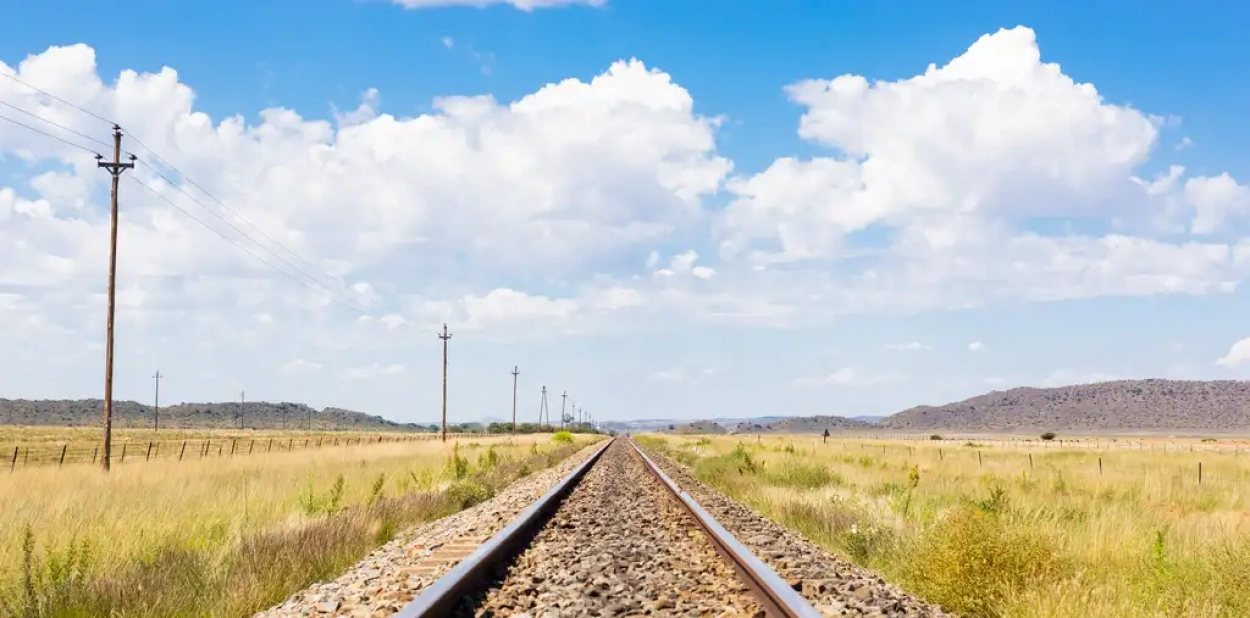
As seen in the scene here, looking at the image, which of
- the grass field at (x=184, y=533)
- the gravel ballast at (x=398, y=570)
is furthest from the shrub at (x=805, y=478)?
the gravel ballast at (x=398, y=570)

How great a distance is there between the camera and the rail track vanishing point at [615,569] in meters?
7.27

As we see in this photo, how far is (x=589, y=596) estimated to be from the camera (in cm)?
776

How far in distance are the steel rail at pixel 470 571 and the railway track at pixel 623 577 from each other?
0.01m

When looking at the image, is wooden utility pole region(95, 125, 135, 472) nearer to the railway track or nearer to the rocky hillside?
the railway track

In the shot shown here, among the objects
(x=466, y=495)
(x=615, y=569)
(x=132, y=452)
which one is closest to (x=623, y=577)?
(x=615, y=569)

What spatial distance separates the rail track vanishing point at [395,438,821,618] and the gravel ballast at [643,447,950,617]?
385 millimetres

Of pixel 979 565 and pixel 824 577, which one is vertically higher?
pixel 979 565

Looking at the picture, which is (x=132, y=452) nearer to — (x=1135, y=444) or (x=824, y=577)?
(x=824, y=577)

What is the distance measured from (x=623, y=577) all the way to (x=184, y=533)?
6.19 meters

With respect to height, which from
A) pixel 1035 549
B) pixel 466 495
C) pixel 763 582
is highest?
pixel 1035 549

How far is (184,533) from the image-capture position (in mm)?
11930

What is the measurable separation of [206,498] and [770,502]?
9332 mm

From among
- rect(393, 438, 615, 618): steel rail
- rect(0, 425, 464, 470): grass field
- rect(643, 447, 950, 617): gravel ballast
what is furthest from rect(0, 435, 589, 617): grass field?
rect(0, 425, 464, 470): grass field

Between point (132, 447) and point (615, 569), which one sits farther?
point (132, 447)
